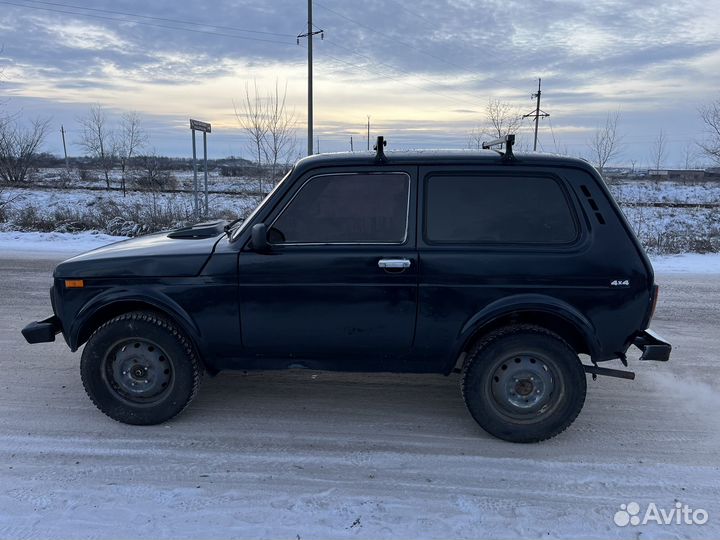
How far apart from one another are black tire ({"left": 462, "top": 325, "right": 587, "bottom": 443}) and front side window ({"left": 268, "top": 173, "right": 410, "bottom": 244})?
1.11 m

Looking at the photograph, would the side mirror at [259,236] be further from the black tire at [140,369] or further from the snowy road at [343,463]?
the snowy road at [343,463]

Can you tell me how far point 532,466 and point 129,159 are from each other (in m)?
36.2

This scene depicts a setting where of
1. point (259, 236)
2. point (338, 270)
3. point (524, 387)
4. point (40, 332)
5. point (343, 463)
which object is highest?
point (259, 236)

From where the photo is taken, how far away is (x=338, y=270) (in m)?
3.50

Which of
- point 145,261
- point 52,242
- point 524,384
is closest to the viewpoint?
point 524,384

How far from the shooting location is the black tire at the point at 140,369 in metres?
3.62

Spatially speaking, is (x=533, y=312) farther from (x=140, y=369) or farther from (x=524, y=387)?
(x=140, y=369)

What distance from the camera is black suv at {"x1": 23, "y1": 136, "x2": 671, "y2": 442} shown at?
3455mm

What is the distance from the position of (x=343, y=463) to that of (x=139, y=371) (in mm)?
1577

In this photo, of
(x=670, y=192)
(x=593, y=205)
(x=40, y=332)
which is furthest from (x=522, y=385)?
(x=670, y=192)

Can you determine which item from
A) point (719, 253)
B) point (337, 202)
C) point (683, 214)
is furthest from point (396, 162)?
point (683, 214)

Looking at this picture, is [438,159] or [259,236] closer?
[259,236]

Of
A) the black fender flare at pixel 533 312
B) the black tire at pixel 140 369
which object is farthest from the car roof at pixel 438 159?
the black tire at pixel 140 369

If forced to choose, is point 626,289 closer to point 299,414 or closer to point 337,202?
point 337,202
